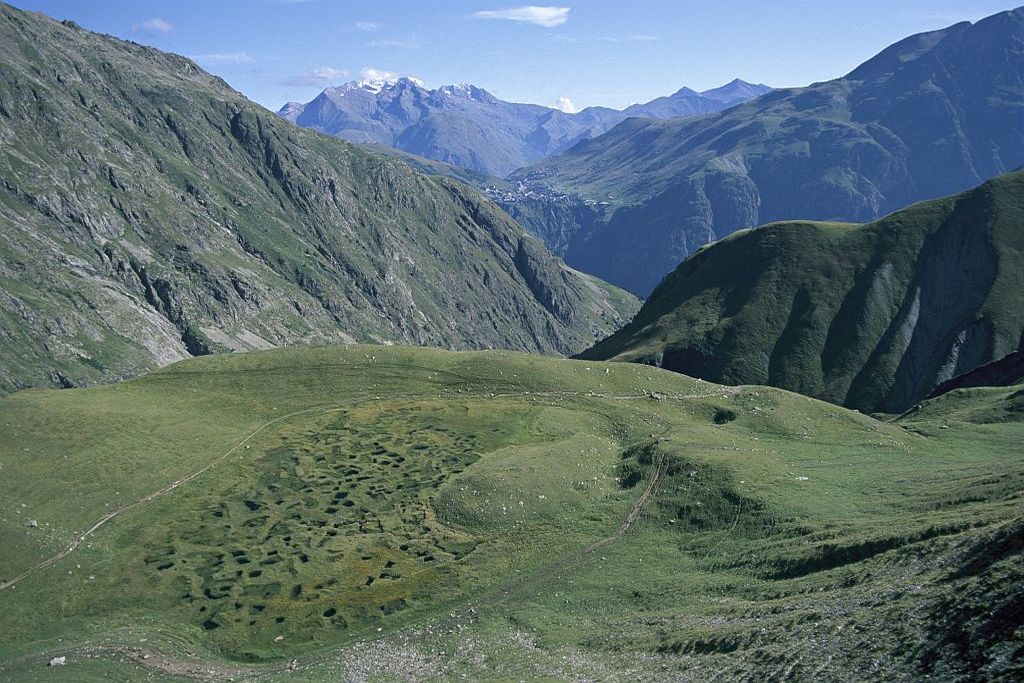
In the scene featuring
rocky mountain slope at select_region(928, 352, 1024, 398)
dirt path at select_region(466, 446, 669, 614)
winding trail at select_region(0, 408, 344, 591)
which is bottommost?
rocky mountain slope at select_region(928, 352, 1024, 398)

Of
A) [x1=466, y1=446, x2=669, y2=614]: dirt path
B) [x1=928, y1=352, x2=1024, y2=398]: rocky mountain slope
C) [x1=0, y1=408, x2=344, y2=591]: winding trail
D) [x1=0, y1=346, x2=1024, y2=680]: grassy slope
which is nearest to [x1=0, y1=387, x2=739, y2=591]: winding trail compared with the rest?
[x1=0, y1=408, x2=344, y2=591]: winding trail

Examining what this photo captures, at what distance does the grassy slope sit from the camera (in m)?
46.3

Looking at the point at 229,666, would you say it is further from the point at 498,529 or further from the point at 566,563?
the point at 566,563

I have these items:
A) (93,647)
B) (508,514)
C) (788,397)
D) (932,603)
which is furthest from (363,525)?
(788,397)

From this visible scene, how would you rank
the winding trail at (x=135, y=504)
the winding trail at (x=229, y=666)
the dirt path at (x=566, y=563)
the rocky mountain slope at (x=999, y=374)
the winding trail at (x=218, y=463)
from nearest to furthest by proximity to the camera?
the winding trail at (x=229, y=666)
the dirt path at (x=566, y=563)
the winding trail at (x=135, y=504)
the winding trail at (x=218, y=463)
the rocky mountain slope at (x=999, y=374)

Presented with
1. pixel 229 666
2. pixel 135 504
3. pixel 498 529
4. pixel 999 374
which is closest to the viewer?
pixel 229 666

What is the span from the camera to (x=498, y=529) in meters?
73.9

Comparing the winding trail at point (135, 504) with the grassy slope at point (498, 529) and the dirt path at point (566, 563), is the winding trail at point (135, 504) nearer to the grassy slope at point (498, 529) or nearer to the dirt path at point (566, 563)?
the grassy slope at point (498, 529)

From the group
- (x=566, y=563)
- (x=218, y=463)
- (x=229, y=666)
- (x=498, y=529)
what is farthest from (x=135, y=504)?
(x=566, y=563)

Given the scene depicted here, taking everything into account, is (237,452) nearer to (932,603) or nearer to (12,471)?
(12,471)

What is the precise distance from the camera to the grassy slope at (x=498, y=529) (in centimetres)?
4631

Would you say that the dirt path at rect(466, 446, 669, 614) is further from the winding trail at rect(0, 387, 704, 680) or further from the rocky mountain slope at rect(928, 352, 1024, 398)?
the rocky mountain slope at rect(928, 352, 1024, 398)

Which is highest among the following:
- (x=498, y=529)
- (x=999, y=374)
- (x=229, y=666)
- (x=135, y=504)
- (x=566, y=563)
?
(x=135, y=504)

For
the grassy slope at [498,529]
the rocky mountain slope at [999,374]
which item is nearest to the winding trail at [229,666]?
the grassy slope at [498,529]
